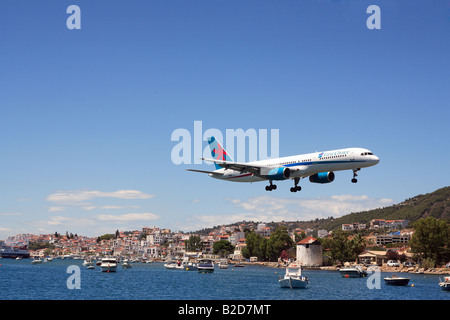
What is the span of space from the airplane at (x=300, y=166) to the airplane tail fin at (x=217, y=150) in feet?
39.4

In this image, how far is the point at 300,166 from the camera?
244 feet

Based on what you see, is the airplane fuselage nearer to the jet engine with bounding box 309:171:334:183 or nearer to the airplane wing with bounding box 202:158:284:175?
the airplane wing with bounding box 202:158:284:175

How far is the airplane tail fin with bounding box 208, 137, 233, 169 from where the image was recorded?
100 m

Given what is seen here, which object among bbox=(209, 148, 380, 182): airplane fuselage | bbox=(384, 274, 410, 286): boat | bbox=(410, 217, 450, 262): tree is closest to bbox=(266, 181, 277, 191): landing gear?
bbox=(209, 148, 380, 182): airplane fuselage

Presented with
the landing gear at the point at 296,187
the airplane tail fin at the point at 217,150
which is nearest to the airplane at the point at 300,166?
the landing gear at the point at 296,187

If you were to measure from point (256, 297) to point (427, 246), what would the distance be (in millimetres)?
101243

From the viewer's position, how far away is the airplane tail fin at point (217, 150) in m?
100

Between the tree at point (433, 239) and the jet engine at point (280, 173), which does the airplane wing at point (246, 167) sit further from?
the tree at point (433, 239)

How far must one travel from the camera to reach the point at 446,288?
125312 mm

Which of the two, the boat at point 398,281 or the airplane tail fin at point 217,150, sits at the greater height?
the airplane tail fin at point 217,150

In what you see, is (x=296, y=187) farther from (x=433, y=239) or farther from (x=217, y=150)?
(x=433, y=239)

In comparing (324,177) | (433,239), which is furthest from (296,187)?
(433,239)

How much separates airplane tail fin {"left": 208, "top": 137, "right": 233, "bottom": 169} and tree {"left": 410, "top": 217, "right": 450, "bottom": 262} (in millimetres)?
115601
